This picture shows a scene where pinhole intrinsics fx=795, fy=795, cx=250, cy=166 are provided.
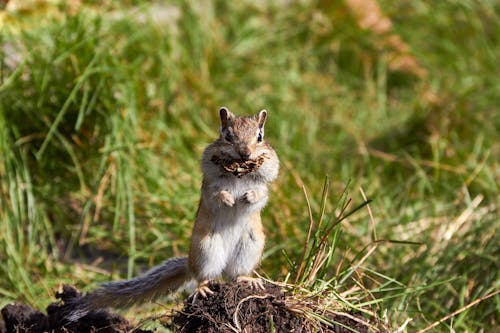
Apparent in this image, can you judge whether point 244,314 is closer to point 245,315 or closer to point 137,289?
point 245,315

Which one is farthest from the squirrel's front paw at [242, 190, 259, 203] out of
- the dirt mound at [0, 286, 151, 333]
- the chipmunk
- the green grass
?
the dirt mound at [0, 286, 151, 333]

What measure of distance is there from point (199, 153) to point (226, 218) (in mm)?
2006

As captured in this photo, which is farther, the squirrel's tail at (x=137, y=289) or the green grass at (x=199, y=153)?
the green grass at (x=199, y=153)

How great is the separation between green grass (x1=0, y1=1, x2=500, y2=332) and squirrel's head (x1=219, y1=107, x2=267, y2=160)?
529 mm

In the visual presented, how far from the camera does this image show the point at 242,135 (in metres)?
2.91

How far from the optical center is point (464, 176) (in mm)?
4965

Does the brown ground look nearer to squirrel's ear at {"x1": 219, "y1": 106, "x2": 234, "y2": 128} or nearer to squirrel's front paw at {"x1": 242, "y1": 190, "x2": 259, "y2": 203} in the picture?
squirrel's front paw at {"x1": 242, "y1": 190, "x2": 259, "y2": 203}

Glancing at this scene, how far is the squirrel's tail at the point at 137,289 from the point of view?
3.19 meters

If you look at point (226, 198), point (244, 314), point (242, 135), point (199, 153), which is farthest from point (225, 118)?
point (199, 153)

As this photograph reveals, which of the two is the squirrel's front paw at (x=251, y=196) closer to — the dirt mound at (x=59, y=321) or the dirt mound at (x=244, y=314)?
the dirt mound at (x=244, y=314)

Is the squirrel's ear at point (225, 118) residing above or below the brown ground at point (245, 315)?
above

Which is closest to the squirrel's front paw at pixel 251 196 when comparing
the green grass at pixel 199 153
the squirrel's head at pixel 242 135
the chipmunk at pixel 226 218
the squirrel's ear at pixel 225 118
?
the chipmunk at pixel 226 218

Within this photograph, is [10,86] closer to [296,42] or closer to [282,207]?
[282,207]

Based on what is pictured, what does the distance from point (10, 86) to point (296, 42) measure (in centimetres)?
273
